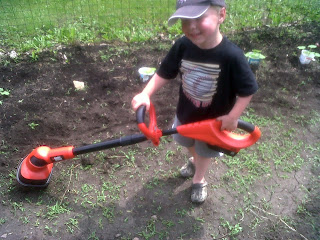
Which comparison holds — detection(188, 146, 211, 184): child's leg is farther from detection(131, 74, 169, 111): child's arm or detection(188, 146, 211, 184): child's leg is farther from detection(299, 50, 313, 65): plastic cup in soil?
detection(299, 50, 313, 65): plastic cup in soil

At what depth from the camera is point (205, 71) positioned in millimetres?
1566

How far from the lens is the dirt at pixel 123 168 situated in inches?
79.4

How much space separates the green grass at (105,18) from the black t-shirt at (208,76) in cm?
244

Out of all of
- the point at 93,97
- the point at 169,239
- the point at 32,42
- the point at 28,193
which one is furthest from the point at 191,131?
the point at 32,42

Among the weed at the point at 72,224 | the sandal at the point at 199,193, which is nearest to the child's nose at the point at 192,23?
the sandal at the point at 199,193

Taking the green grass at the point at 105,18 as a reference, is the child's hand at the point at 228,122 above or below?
above

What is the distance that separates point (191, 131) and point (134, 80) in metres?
1.82

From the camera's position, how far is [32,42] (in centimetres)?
376

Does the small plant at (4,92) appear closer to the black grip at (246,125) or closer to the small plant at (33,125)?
the small plant at (33,125)

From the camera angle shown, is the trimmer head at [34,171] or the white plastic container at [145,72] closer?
the trimmer head at [34,171]

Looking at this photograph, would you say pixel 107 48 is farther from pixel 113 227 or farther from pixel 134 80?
pixel 113 227

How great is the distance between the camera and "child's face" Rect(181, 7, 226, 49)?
1.35 meters

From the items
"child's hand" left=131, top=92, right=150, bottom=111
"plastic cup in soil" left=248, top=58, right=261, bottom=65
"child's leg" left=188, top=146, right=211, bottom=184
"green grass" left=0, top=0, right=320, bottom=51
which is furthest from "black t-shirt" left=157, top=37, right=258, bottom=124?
"green grass" left=0, top=0, right=320, bottom=51

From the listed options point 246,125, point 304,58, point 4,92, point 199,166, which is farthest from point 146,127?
point 304,58
